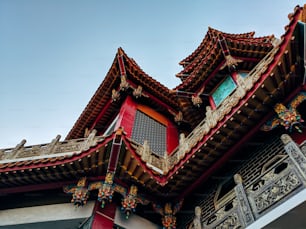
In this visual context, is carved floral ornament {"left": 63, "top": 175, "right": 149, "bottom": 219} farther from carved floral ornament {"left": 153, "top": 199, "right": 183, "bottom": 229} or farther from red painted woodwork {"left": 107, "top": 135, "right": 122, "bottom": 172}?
carved floral ornament {"left": 153, "top": 199, "right": 183, "bottom": 229}

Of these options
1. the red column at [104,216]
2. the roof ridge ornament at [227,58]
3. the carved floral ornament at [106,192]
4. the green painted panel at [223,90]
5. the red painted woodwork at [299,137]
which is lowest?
the red column at [104,216]

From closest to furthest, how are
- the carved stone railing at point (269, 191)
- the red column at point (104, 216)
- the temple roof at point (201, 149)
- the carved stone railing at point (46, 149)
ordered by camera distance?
the carved stone railing at point (269, 191), the temple roof at point (201, 149), the red column at point (104, 216), the carved stone railing at point (46, 149)

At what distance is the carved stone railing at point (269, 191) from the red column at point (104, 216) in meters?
2.69

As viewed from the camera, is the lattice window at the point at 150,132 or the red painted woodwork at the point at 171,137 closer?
the lattice window at the point at 150,132

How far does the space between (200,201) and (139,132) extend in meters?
4.56

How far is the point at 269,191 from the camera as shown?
5.30 metres

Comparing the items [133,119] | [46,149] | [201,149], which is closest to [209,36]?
[133,119]

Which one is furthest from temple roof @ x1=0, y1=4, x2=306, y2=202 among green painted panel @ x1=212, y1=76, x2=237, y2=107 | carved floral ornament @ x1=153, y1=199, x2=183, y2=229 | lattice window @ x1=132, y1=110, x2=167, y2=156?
green painted panel @ x1=212, y1=76, x2=237, y2=107

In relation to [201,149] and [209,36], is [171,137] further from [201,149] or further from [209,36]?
[209,36]

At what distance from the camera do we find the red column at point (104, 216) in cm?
679

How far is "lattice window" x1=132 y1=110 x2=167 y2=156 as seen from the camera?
Answer: 11.3 m

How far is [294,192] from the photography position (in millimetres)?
4867

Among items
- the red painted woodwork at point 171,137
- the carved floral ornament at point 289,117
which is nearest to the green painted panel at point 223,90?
the red painted woodwork at point 171,137

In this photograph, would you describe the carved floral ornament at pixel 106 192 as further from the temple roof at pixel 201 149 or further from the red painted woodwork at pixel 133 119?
the red painted woodwork at pixel 133 119
